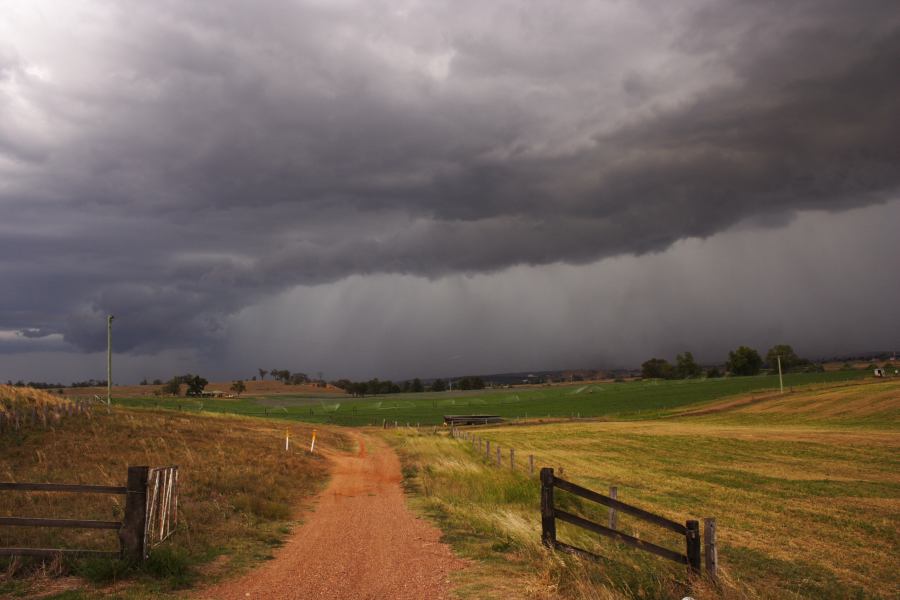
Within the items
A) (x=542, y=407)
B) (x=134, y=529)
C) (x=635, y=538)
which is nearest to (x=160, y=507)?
(x=134, y=529)

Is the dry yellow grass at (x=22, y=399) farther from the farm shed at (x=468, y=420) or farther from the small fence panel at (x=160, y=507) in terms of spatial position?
the farm shed at (x=468, y=420)

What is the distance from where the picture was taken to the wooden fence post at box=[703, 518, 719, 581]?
9469 millimetres

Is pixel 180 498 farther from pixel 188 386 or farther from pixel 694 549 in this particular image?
pixel 188 386

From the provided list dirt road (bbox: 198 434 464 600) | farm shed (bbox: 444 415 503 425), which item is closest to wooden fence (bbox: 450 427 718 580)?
dirt road (bbox: 198 434 464 600)

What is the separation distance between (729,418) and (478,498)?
68019 mm

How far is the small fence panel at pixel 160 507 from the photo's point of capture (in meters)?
10.9

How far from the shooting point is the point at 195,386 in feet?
620

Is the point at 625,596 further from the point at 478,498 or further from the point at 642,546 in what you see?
the point at 478,498

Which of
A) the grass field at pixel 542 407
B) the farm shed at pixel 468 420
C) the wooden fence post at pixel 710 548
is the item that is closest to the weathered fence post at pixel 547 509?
the wooden fence post at pixel 710 548

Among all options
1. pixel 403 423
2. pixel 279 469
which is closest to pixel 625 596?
pixel 279 469

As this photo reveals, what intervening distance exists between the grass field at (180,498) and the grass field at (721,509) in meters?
4.67

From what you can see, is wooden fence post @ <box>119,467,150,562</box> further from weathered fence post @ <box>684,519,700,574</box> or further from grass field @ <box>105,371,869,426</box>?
grass field @ <box>105,371,869,426</box>

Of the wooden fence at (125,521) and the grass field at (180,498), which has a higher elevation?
the wooden fence at (125,521)

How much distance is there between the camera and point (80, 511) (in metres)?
15.1
